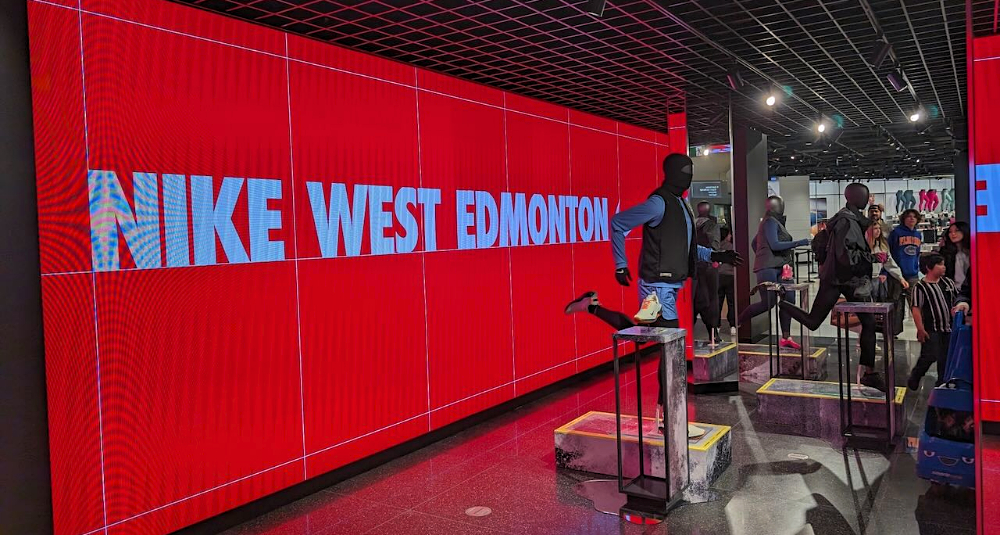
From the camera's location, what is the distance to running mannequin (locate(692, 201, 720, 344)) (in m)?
7.11

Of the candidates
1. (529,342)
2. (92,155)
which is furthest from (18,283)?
(529,342)

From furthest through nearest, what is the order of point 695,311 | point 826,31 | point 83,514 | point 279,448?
point 695,311 < point 826,31 < point 279,448 < point 83,514

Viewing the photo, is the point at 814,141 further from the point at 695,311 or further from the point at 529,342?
the point at 529,342

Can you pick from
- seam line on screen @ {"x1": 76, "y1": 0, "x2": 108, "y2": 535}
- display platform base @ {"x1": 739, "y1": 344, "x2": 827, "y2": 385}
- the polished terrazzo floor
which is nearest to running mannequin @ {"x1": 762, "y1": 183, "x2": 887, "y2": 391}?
the polished terrazzo floor

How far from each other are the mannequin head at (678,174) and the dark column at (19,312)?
340 cm

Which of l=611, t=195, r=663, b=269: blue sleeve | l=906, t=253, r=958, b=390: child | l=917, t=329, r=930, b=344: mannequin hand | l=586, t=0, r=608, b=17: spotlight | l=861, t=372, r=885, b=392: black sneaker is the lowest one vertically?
l=861, t=372, r=885, b=392: black sneaker

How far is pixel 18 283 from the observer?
3074 mm

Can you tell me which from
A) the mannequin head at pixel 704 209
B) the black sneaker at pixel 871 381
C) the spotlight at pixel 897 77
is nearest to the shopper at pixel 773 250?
the mannequin head at pixel 704 209

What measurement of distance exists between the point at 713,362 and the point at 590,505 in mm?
3048

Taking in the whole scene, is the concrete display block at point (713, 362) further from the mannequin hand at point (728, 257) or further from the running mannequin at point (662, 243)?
the running mannequin at point (662, 243)

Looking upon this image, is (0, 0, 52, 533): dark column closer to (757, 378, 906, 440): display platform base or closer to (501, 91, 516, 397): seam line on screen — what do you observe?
(501, 91, 516, 397): seam line on screen

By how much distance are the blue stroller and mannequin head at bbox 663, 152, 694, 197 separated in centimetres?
173

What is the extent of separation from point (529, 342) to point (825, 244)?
2.80 meters

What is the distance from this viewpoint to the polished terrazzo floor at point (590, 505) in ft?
12.3
